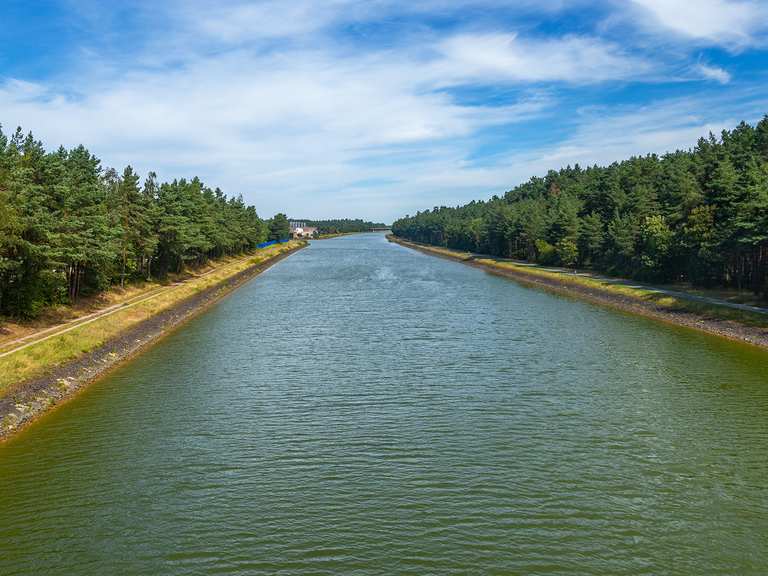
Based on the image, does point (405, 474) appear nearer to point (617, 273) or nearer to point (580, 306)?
point (580, 306)

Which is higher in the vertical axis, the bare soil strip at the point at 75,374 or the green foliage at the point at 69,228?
the green foliage at the point at 69,228

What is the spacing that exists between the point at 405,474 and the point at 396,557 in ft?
16.9

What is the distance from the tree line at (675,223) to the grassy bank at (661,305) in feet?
17.1

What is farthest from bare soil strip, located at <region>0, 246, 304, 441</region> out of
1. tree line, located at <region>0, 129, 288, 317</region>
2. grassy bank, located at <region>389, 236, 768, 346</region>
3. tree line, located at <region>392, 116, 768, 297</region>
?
tree line, located at <region>392, 116, 768, 297</region>

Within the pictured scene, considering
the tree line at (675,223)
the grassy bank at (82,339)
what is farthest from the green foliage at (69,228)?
the tree line at (675,223)

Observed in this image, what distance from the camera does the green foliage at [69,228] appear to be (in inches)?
1516

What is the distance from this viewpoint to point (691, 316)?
54031 millimetres

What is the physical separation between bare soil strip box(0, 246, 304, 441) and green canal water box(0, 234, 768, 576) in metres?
0.90

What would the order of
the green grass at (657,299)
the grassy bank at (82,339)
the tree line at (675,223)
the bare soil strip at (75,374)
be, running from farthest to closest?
the tree line at (675,223) < the green grass at (657,299) < the grassy bank at (82,339) < the bare soil strip at (75,374)

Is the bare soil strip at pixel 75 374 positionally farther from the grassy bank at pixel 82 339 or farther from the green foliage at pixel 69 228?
the green foliage at pixel 69 228

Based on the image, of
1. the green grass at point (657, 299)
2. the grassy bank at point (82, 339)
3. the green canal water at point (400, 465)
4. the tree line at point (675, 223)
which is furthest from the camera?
the tree line at point (675, 223)

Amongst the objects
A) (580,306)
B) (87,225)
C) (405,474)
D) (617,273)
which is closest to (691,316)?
(580,306)

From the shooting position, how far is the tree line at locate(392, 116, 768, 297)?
5703 centimetres

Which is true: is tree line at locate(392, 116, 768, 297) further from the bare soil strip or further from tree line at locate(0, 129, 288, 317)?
tree line at locate(0, 129, 288, 317)
